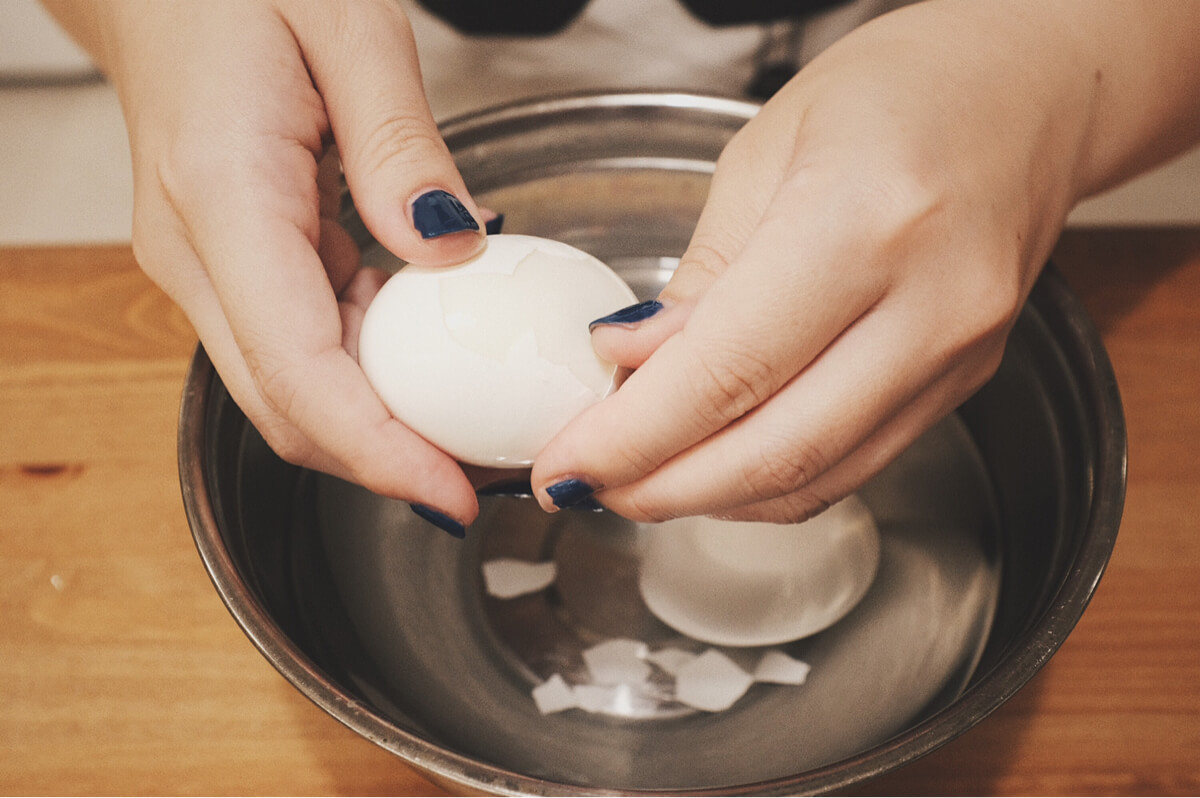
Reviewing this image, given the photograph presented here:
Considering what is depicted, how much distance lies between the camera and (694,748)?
0.64 m

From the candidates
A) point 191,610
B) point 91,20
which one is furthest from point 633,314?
point 91,20

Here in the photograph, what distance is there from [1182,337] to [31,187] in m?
1.43

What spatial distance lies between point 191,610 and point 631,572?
372mm

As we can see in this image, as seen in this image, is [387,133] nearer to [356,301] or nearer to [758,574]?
[356,301]

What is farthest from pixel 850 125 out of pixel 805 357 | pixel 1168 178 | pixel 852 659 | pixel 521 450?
pixel 1168 178

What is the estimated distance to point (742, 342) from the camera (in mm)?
456

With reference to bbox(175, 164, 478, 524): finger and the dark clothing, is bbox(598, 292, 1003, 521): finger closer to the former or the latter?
bbox(175, 164, 478, 524): finger

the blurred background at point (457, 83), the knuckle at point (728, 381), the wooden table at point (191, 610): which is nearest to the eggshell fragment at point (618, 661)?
the wooden table at point (191, 610)

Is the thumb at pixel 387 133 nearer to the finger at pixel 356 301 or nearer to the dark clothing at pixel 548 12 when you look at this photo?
A: the finger at pixel 356 301

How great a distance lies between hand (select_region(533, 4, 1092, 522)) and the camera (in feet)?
1.51

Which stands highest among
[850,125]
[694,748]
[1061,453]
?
[850,125]

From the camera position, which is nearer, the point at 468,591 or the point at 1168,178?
the point at 468,591

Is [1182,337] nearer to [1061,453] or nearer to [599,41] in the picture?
[1061,453]

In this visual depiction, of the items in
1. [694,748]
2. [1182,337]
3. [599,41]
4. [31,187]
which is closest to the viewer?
[694,748]
